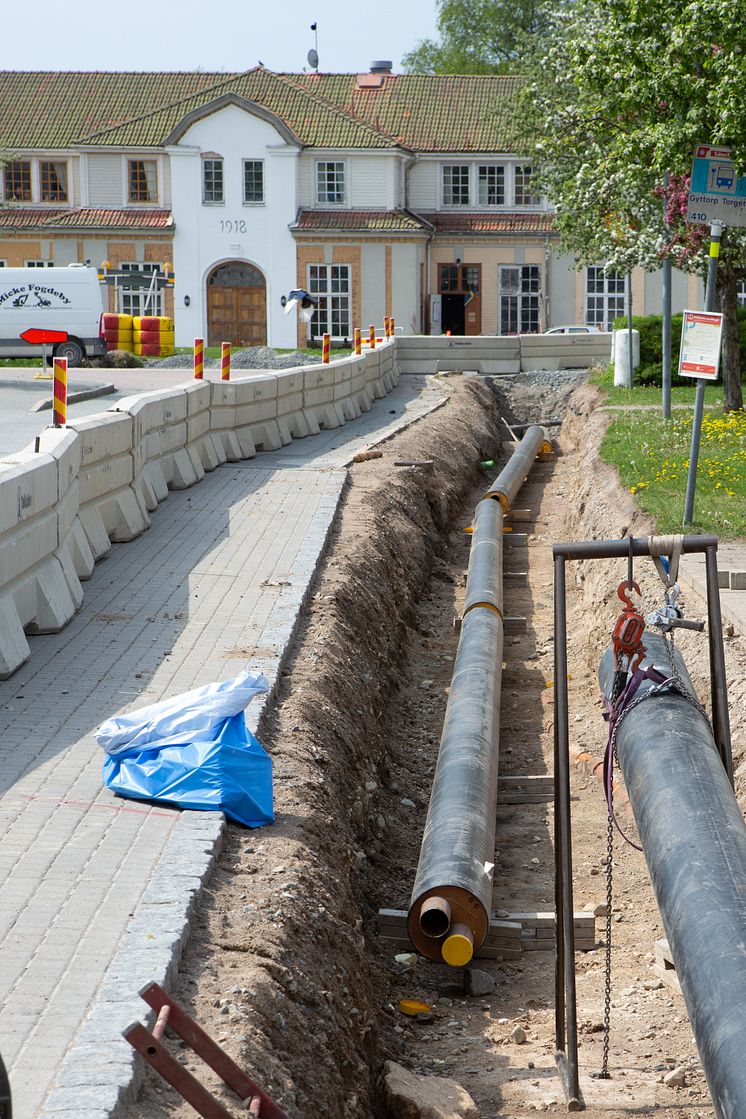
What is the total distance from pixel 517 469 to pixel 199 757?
632 inches

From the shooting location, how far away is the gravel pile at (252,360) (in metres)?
35.7

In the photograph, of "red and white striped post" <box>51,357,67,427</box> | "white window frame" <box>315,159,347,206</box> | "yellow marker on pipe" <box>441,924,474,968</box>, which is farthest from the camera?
"white window frame" <box>315,159,347,206</box>

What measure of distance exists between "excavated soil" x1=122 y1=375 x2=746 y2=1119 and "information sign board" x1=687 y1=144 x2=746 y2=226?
3.24 metres

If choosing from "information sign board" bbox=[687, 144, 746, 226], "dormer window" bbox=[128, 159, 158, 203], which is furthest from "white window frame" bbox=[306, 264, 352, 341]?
"information sign board" bbox=[687, 144, 746, 226]

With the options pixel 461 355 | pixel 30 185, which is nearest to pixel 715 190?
pixel 461 355

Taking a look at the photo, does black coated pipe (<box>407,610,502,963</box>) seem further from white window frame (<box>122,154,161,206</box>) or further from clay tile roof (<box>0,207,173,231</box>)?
white window frame (<box>122,154,161,206</box>)

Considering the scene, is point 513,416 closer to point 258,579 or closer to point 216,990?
point 258,579

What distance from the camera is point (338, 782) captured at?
8.09m

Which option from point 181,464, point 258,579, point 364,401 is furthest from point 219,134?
point 258,579

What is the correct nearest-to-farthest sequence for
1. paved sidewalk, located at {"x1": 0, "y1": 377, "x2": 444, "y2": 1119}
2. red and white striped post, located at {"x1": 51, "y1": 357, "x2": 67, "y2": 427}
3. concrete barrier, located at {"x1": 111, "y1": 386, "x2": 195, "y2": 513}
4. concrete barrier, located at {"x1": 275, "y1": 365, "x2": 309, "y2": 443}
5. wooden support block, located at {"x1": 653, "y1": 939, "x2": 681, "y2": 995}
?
paved sidewalk, located at {"x1": 0, "y1": 377, "x2": 444, "y2": 1119}, wooden support block, located at {"x1": 653, "y1": 939, "x2": 681, "y2": 995}, red and white striped post, located at {"x1": 51, "y1": 357, "x2": 67, "y2": 427}, concrete barrier, located at {"x1": 111, "y1": 386, "x2": 195, "y2": 513}, concrete barrier, located at {"x1": 275, "y1": 365, "x2": 309, "y2": 443}

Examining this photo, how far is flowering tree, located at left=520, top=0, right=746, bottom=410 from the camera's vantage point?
16469mm

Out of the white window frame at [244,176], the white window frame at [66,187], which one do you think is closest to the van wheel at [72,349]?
the white window frame at [244,176]

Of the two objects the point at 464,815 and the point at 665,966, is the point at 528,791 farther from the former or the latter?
the point at 665,966

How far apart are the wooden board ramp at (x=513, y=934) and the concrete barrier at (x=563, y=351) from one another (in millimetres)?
28689
